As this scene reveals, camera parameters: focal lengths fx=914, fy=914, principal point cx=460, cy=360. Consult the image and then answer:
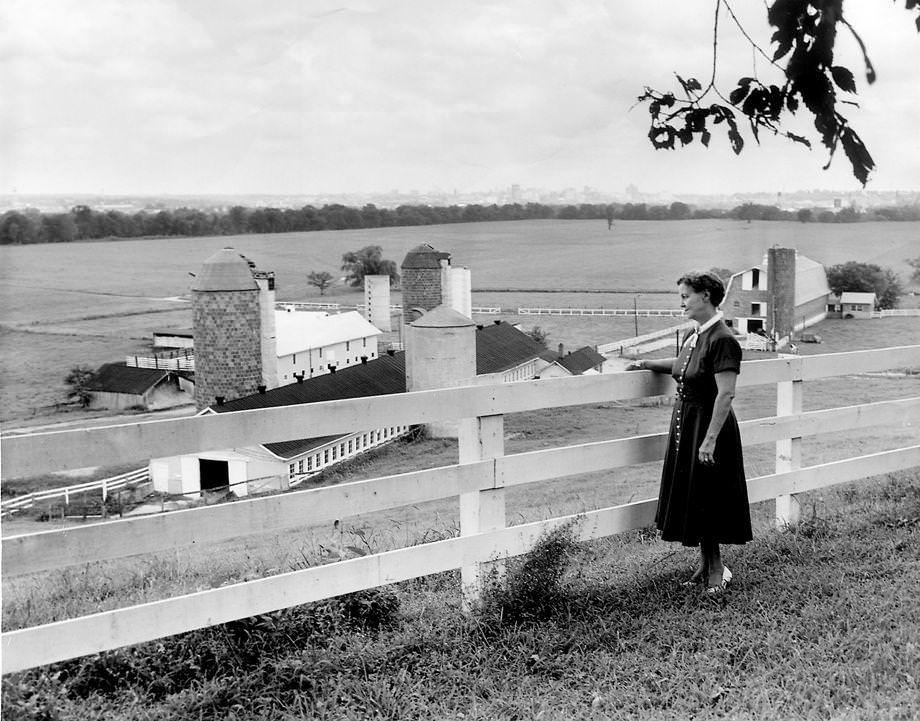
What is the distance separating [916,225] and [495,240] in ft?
10.0

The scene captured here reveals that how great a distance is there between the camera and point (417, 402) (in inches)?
98.3

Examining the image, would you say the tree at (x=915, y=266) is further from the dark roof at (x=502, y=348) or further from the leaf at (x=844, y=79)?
the leaf at (x=844, y=79)

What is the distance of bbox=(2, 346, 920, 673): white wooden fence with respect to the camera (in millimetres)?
1982

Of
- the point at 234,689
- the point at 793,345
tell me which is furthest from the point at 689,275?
the point at 793,345

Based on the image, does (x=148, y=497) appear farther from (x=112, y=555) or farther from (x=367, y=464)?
(x=112, y=555)

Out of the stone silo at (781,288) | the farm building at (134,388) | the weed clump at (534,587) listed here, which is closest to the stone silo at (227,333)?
the farm building at (134,388)

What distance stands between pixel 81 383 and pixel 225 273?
7.16 ft

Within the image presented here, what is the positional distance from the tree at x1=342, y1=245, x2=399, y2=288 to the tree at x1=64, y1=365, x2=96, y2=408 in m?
2.06

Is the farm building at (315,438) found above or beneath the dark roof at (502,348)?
beneath

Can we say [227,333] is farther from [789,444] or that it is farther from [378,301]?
[789,444]

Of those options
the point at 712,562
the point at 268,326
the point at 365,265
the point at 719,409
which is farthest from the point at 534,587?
the point at 268,326

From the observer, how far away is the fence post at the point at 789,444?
3330mm

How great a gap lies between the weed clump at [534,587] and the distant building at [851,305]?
4.29 metres

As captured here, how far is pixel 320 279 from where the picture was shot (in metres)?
7.79
